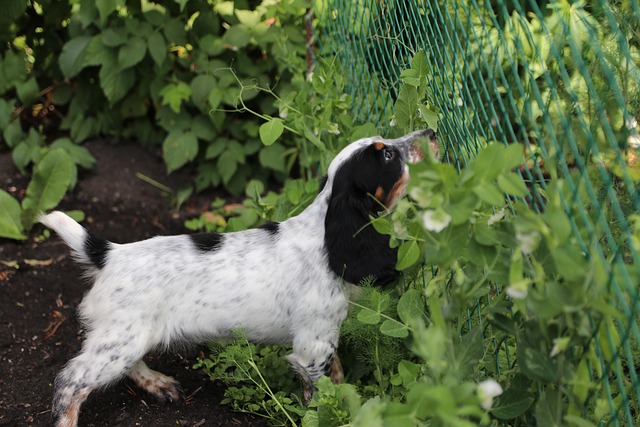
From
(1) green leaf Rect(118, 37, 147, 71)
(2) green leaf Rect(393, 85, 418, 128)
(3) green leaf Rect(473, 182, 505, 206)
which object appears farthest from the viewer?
Result: (1) green leaf Rect(118, 37, 147, 71)

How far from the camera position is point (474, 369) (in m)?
2.68

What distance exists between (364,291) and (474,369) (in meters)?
0.70

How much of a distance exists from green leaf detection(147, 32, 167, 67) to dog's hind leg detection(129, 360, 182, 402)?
2.23 metres

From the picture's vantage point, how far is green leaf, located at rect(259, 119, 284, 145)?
11.8 feet

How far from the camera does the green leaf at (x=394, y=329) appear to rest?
112 inches

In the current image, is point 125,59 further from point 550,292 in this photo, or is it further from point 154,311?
point 550,292

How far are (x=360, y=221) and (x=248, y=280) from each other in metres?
0.54

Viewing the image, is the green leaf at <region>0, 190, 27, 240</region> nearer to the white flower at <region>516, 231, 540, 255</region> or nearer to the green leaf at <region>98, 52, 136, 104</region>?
the green leaf at <region>98, 52, 136, 104</region>

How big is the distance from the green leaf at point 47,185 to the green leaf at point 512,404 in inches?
134

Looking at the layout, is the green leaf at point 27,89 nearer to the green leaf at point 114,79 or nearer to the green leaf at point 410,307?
the green leaf at point 114,79

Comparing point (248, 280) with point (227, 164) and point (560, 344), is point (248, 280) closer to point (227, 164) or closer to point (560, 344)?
point (560, 344)

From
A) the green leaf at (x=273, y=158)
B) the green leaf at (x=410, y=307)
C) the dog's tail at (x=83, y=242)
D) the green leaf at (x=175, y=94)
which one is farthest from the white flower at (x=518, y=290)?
the green leaf at (x=175, y=94)

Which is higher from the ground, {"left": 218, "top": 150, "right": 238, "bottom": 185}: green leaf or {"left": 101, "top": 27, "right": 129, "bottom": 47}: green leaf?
{"left": 101, "top": 27, "right": 129, "bottom": 47}: green leaf

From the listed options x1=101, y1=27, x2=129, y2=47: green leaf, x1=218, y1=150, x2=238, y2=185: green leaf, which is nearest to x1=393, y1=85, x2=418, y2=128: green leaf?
x1=218, y1=150, x2=238, y2=185: green leaf
